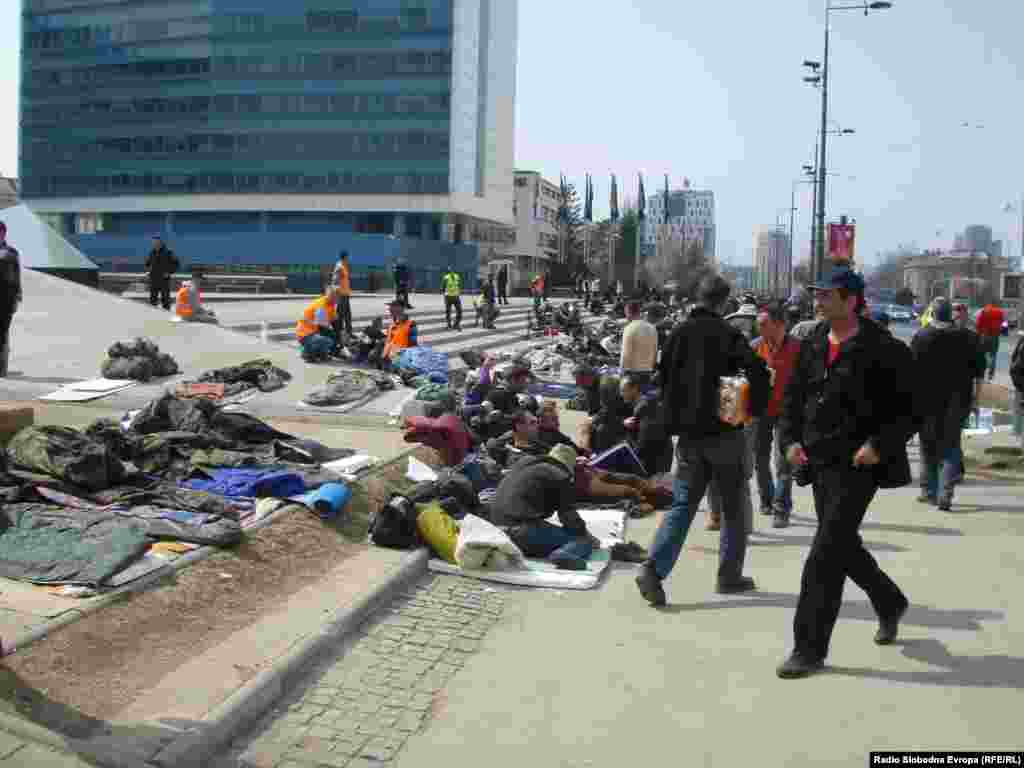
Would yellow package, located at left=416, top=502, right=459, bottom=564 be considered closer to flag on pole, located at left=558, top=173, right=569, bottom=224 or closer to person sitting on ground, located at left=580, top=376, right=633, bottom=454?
person sitting on ground, located at left=580, top=376, right=633, bottom=454

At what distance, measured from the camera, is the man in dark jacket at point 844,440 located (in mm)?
4961

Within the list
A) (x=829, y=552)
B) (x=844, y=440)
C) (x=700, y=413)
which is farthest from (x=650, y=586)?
(x=844, y=440)

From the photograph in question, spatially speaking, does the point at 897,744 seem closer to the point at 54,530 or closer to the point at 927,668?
the point at 927,668

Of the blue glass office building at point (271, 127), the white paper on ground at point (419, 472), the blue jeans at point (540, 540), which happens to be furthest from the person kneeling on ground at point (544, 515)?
the blue glass office building at point (271, 127)

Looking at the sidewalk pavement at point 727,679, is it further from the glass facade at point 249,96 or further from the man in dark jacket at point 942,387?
the glass facade at point 249,96

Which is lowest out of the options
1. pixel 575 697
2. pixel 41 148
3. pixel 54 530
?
pixel 575 697

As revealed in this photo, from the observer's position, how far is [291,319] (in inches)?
1012

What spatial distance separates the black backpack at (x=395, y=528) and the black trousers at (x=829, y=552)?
3134 millimetres

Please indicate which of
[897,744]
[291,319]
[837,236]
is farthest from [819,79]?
[897,744]

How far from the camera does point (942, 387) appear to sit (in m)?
9.78

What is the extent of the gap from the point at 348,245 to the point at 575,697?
78074 millimetres

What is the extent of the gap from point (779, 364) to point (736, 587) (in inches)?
109

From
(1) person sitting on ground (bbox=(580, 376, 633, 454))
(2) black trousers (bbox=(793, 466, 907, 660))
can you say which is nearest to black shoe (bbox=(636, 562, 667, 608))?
(2) black trousers (bbox=(793, 466, 907, 660))

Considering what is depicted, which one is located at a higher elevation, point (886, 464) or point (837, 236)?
point (837, 236)
